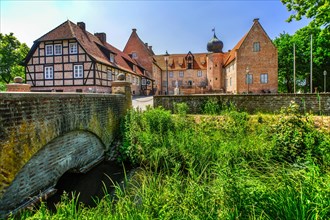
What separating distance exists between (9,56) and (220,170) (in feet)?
126

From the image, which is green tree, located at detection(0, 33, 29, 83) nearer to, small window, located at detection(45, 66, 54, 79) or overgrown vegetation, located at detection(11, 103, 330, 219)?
small window, located at detection(45, 66, 54, 79)

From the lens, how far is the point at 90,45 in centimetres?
2412

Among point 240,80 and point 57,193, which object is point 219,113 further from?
point 240,80

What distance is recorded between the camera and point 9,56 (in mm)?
32500

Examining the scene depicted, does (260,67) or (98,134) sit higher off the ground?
(260,67)

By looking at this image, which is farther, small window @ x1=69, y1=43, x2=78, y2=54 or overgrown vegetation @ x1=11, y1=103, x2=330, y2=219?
small window @ x1=69, y1=43, x2=78, y2=54

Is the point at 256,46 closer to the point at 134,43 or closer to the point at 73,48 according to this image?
the point at 73,48

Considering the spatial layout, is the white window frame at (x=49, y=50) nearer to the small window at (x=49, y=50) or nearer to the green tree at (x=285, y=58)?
the small window at (x=49, y=50)

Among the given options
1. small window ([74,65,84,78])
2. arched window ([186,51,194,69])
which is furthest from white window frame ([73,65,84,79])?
arched window ([186,51,194,69])

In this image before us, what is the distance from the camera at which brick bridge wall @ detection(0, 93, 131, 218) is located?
422cm

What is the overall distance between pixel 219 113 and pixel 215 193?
29.8ft

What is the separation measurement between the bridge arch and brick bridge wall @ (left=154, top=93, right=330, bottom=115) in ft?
20.7

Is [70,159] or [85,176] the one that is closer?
[70,159]

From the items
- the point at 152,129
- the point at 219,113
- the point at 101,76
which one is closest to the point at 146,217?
the point at 152,129
